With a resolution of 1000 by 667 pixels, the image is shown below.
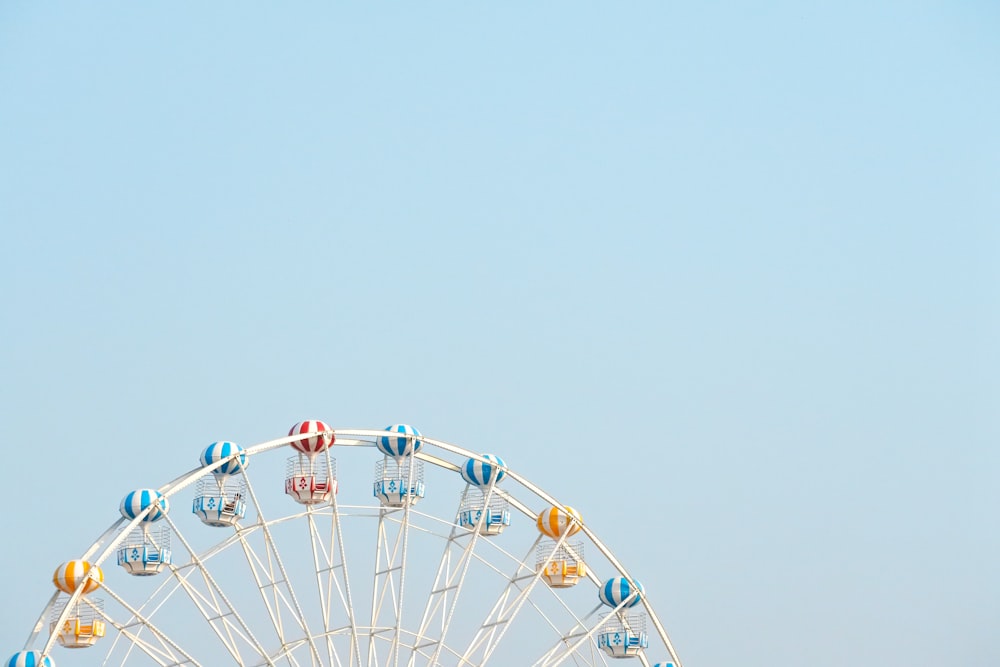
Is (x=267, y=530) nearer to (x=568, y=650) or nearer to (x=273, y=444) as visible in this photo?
(x=273, y=444)

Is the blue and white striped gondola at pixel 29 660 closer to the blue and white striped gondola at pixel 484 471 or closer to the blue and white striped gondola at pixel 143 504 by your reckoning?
the blue and white striped gondola at pixel 143 504

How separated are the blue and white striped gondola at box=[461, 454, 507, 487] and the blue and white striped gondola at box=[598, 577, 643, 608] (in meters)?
4.80

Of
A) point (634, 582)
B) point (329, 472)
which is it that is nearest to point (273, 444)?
point (329, 472)

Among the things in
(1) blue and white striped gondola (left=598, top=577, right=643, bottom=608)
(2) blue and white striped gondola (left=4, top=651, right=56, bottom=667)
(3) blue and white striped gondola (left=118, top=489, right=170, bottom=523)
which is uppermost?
(3) blue and white striped gondola (left=118, top=489, right=170, bottom=523)

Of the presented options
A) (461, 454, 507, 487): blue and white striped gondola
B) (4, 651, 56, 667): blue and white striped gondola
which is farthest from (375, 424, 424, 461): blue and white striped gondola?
(4, 651, 56, 667): blue and white striped gondola

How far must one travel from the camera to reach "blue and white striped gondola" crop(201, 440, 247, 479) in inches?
1673

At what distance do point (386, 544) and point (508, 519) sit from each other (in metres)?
3.86

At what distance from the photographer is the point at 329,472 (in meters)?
44.2

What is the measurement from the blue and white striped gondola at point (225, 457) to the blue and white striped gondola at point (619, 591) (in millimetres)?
12076

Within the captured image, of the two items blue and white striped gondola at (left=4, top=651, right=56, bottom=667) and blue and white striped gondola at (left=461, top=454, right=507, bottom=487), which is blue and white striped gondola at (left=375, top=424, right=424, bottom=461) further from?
blue and white striped gondola at (left=4, top=651, right=56, bottom=667)

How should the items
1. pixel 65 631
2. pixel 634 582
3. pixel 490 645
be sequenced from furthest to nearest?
pixel 634 582
pixel 490 645
pixel 65 631

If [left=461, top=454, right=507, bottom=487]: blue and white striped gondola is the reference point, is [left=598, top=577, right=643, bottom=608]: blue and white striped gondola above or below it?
below

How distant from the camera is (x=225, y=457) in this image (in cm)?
4244

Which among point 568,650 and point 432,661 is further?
point 568,650
